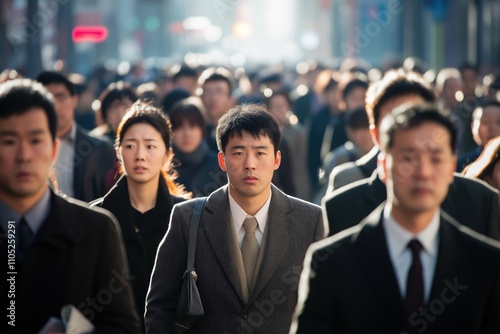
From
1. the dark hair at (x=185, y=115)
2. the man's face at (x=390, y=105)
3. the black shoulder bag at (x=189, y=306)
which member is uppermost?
the man's face at (x=390, y=105)

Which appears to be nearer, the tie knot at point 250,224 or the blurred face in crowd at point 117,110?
the tie knot at point 250,224

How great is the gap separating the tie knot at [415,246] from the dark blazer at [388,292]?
78 millimetres

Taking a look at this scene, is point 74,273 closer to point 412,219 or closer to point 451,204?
point 412,219

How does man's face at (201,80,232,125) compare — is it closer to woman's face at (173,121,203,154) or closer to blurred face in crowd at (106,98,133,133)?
blurred face in crowd at (106,98,133,133)

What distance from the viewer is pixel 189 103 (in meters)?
11.4

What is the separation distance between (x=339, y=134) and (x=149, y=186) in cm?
719

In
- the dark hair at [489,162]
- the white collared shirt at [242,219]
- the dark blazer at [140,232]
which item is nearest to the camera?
the white collared shirt at [242,219]

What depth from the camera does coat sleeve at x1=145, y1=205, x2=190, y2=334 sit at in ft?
21.5

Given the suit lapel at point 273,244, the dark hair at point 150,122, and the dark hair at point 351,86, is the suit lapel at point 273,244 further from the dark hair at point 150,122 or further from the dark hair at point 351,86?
the dark hair at point 351,86

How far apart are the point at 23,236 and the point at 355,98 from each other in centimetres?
1038

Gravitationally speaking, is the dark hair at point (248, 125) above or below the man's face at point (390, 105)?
below

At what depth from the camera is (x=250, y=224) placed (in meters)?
6.81

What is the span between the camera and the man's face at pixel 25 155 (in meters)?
4.80

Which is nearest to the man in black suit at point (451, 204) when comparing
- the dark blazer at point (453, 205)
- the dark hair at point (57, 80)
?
the dark blazer at point (453, 205)
